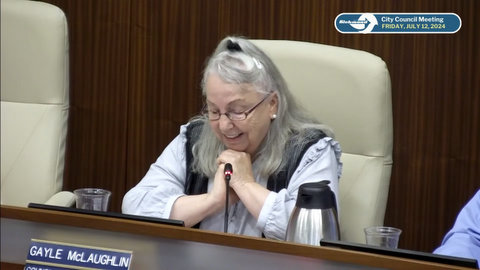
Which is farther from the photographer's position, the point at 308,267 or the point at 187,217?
the point at 187,217

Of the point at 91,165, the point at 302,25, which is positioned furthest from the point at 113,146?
the point at 302,25

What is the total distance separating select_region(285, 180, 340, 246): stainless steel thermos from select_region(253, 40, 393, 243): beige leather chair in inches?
25.3

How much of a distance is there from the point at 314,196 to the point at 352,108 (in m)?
0.71

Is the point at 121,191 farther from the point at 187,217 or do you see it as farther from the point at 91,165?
the point at 187,217

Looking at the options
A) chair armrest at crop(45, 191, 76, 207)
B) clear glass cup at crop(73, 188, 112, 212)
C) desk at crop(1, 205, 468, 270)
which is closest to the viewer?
desk at crop(1, 205, 468, 270)

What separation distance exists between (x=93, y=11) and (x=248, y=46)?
1283 millimetres

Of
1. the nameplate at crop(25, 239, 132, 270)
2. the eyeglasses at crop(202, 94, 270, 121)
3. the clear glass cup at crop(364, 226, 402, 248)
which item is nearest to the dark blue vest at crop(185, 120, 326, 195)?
the eyeglasses at crop(202, 94, 270, 121)

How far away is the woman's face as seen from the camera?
2.09 m

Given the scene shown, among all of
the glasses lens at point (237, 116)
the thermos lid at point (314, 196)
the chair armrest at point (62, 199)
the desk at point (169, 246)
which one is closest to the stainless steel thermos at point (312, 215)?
the thermos lid at point (314, 196)

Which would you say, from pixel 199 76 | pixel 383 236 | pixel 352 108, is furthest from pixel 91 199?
pixel 199 76

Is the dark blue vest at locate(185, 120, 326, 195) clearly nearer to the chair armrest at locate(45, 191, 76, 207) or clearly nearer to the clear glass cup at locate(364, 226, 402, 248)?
the chair armrest at locate(45, 191, 76, 207)

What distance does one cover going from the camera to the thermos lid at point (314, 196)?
4.75 feet

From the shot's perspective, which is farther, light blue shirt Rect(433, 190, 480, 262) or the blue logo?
the blue logo

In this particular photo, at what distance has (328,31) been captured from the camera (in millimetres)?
2977
